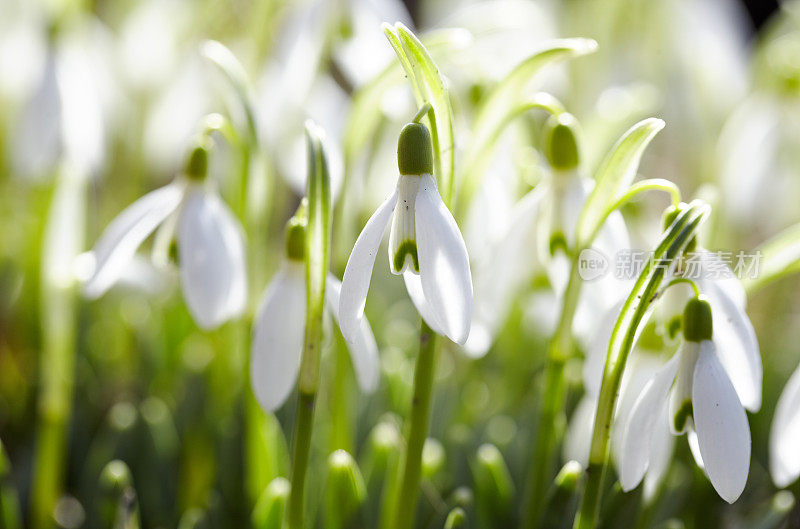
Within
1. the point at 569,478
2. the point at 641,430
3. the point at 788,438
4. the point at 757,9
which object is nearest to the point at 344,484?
the point at 569,478

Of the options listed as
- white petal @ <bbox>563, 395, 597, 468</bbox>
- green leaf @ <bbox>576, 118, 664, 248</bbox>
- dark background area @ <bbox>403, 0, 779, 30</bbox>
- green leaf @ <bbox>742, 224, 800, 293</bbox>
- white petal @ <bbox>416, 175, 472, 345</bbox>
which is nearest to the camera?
Result: white petal @ <bbox>416, 175, 472, 345</bbox>

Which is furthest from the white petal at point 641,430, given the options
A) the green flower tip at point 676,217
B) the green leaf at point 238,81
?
the green leaf at point 238,81

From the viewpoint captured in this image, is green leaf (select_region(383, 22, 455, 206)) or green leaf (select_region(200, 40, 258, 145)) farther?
green leaf (select_region(200, 40, 258, 145))

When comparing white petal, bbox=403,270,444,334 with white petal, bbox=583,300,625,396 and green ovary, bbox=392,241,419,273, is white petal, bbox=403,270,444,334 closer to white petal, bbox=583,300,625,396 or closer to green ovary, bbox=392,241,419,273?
green ovary, bbox=392,241,419,273

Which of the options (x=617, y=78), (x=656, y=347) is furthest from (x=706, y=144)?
(x=656, y=347)

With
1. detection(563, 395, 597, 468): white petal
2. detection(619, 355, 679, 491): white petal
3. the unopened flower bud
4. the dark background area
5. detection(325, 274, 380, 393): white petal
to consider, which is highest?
the dark background area

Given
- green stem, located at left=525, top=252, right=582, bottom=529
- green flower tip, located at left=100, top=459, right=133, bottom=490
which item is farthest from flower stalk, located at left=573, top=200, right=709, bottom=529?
green flower tip, located at left=100, top=459, right=133, bottom=490

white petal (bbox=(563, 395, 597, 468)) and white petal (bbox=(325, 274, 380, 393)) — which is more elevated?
white petal (bbox=(325, 274, 380, 393))
